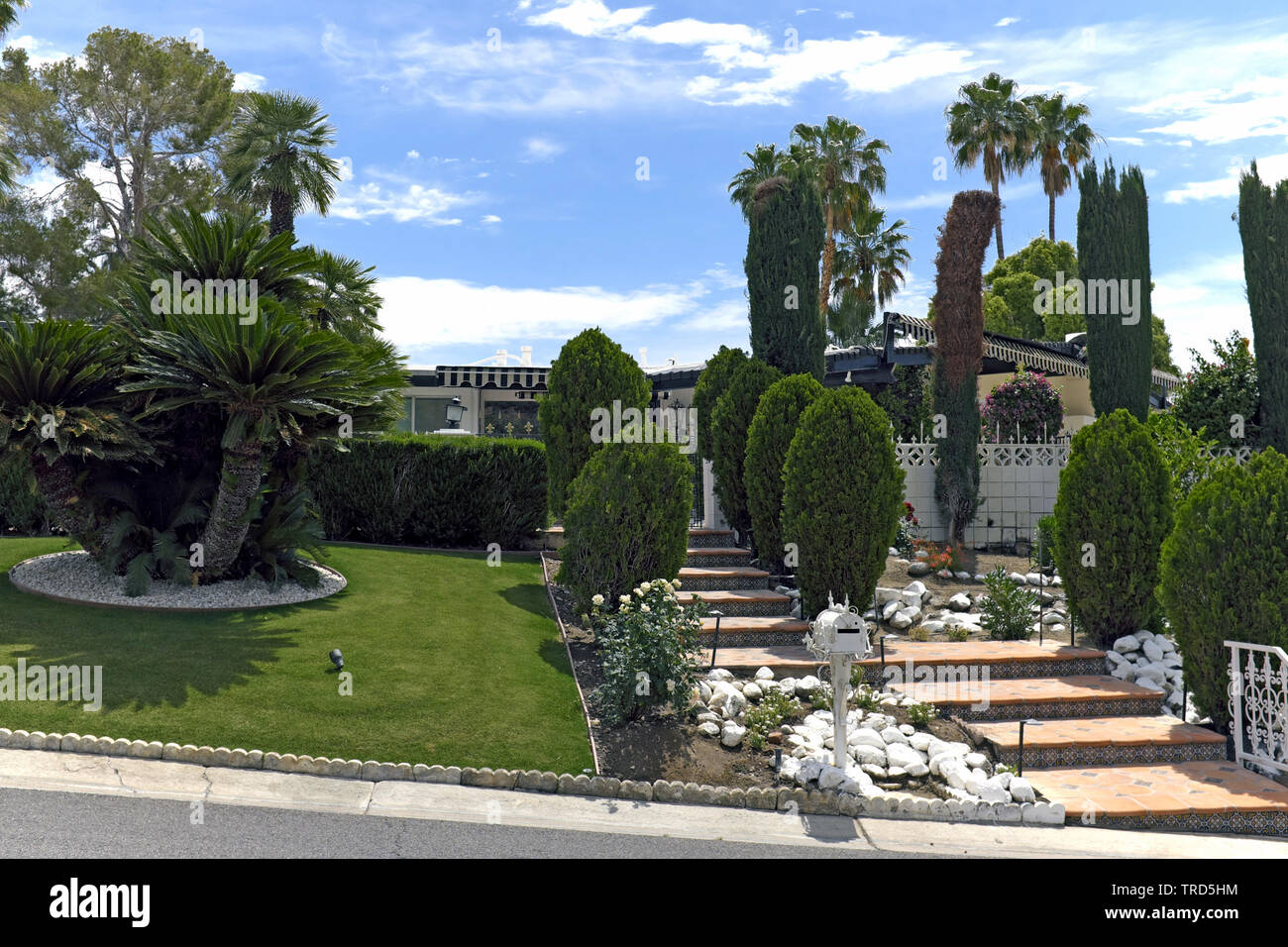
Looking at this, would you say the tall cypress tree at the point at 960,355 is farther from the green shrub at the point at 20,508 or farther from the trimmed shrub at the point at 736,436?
the green shrub at the point at 20,508

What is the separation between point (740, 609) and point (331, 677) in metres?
5.16

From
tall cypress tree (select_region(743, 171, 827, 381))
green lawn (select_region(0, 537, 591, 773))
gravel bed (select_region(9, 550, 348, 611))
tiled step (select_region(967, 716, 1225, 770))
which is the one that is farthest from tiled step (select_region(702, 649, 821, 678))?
tall cypress tree (select_region(743, 171, 827, 381))

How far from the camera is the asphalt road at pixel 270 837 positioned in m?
5.60

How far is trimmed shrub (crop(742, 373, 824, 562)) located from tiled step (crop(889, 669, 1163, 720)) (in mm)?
3626

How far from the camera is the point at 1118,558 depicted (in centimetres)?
1066

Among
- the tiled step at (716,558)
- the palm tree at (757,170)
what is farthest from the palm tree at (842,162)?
the tiled step at (716,558)

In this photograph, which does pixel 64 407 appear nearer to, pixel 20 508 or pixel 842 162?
pixel 20 508

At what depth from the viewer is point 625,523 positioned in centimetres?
1041

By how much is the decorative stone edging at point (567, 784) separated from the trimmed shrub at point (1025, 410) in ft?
43.3

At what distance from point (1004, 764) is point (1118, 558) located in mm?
3892

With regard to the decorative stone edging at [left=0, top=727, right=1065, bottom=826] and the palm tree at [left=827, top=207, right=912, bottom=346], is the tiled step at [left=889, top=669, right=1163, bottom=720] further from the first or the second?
the palm tree at [left=827, top=207, right=912, bottom=346]

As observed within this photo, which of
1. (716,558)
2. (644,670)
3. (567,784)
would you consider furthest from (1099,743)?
(716,558)

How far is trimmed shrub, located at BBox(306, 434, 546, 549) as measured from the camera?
48.8 feet

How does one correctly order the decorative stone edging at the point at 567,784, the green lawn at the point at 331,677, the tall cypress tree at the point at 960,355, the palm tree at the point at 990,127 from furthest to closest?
the palm tree at the point at 990,127 < the tall cypress tree at the point at 960,355 < the green lawn at the point at 331,677 < the decorative stone edging at the point at 567,784
